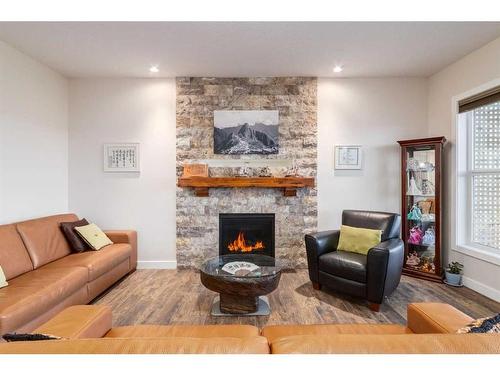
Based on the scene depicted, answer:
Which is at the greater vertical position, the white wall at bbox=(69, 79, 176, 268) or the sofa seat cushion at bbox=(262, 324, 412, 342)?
the white wall at bbox=(69, 79, 176, 268)

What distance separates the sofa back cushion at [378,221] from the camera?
2928 mm

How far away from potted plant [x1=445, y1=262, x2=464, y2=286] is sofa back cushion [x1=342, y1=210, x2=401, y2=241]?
2.68 ft

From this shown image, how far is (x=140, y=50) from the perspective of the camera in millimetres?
2863

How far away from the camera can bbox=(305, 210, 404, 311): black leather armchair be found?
240cm

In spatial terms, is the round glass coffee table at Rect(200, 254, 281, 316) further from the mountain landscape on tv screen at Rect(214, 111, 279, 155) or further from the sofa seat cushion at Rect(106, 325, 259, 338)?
the mountain landscape on tv screen at Rect(214, 111, 279, 155)

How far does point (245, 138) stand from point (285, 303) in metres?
2.18

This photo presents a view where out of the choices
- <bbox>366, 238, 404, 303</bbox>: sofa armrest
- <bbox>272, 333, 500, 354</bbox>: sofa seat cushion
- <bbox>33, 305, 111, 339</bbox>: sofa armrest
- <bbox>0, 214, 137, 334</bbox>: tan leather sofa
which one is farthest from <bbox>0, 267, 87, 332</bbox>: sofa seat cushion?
<bbox>366, 238, 404, 303</bbox>: sofa armrest

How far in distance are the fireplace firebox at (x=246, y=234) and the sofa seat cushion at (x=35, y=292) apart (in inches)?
68.8

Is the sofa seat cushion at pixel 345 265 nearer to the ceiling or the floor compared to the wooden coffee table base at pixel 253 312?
nearer to the ceiling

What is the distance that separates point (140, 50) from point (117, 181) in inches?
70.2

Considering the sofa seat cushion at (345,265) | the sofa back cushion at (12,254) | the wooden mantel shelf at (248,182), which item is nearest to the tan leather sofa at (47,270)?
the sofa back cushion at (12,254)

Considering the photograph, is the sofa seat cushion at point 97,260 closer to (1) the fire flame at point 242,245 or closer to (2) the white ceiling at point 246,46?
(1) the fire flame at point 242,245
